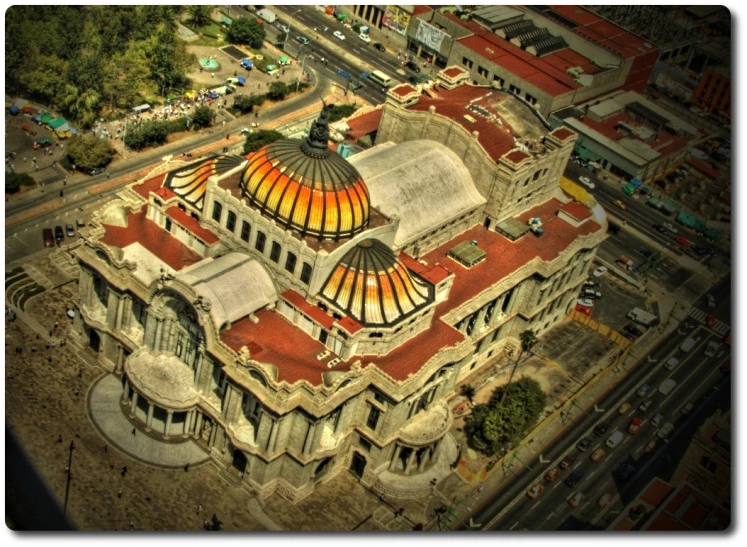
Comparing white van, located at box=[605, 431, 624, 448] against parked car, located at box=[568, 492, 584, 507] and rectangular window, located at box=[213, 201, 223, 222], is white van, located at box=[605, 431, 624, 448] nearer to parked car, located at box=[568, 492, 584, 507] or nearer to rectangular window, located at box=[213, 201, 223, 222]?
parked car, located at box=[568, 492, 584, 507]

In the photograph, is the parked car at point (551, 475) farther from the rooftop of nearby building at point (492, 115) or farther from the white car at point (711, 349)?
the rooftop of nearby building at point (492, 115)

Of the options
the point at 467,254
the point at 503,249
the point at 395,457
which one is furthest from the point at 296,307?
the point at 503,249

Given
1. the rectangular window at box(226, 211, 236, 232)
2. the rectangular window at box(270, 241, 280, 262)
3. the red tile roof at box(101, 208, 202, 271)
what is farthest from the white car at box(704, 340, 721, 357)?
the red tile roof at box(101, 208, 202, 271)

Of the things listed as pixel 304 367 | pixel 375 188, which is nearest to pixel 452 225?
pixel 375 188

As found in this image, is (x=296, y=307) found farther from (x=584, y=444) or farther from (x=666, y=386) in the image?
(x=666, y=386)

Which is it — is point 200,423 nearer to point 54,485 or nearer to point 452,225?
point 54,485

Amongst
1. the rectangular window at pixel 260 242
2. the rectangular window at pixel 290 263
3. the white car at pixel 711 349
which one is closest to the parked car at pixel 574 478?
the white car at pixel 711 349
